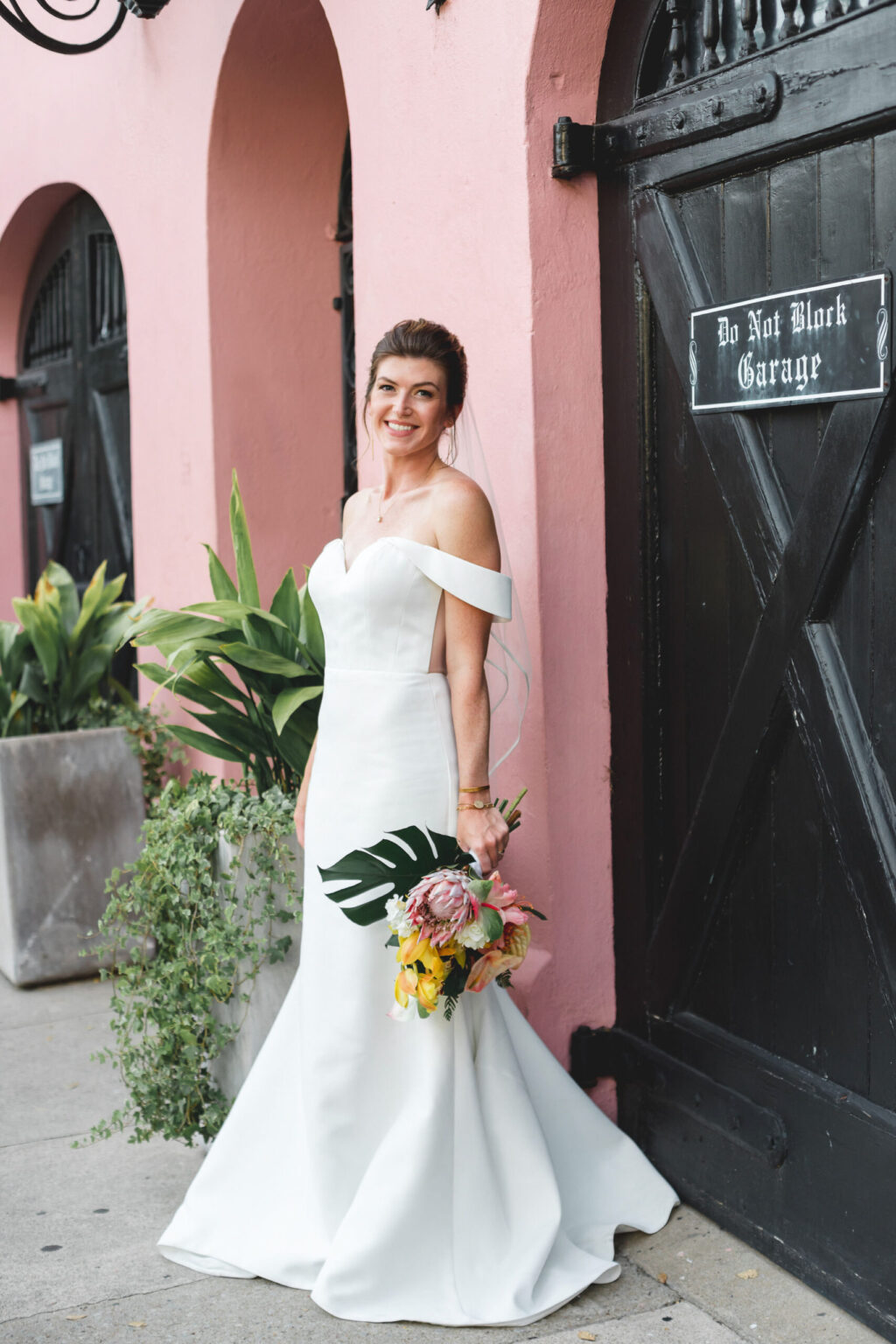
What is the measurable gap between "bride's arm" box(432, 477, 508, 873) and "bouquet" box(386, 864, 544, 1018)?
4.1 inches

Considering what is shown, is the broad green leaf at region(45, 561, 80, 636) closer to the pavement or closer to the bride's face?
the pavement

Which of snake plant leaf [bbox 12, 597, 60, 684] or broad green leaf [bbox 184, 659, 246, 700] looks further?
snake plant leaf [bbox 12, 597, 60, 684]

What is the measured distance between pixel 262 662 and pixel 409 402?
99 cm

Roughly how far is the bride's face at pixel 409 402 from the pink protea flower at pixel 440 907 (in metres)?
0.95

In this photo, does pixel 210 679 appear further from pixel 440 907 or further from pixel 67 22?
pixel 67 22

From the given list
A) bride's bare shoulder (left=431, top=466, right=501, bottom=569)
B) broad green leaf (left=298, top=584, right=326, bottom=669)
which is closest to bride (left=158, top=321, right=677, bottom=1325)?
bride's bare shoulder (left=431, top=466, right=501, bottom=569)

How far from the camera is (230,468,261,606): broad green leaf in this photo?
402cm

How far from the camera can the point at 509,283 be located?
11.3ft

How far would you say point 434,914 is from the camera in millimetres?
2787

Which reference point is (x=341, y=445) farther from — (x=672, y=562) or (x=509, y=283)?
(x=672, y=562)

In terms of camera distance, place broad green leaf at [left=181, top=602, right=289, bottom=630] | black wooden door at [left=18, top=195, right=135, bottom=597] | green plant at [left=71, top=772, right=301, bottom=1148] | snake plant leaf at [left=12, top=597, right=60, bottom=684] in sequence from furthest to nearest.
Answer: black wooden door at [left=18, top=195, right=135, bottom=597], snake plant leaf at [left=12, top=597, right=60, bottom=684], broad green leaf at [left=181, top=602, right=289, bottom=630], green plant at [left=71, top=772, right=301, bottom=1148]

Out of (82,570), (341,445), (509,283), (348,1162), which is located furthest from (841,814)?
(82,570)

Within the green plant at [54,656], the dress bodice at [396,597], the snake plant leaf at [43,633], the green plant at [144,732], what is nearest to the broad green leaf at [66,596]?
the green plant at [54,656]

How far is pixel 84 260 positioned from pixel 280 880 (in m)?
4.90
